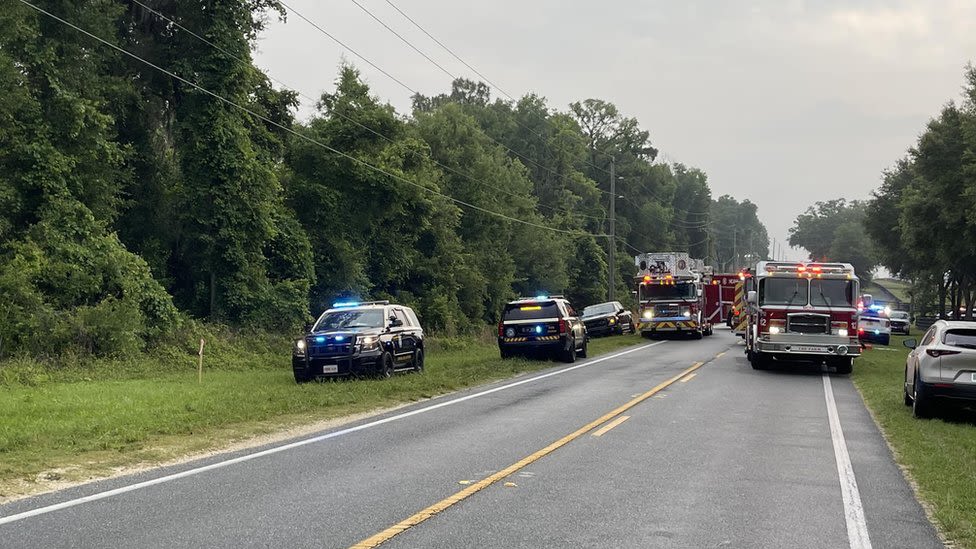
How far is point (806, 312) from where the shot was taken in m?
23.4

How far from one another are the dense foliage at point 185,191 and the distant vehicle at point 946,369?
18.8 metres

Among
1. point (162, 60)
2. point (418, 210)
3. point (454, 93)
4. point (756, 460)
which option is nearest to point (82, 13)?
point (162, 60)

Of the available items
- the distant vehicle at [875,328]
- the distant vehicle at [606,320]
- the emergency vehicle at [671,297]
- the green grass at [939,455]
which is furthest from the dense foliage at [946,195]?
the green grass at [939,455]

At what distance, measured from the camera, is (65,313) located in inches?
895

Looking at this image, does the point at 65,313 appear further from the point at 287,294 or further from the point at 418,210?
the point at 418,210

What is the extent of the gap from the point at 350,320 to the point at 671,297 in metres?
22.9

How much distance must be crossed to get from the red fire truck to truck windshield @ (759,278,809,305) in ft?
71.3

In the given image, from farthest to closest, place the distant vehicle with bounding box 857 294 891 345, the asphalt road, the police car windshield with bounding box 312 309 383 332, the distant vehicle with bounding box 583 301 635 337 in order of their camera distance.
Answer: the distant vehicle with bounding box 583 301 635 337
the distant vehicle with bounding box 857 294 891 345
the police car windshield with bounding box 312 309 383 332
the asphalt road

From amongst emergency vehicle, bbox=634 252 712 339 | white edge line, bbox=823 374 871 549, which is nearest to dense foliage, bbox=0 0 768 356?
emergency vehicle, bbox=634 252 712 339

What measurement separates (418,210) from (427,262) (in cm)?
599

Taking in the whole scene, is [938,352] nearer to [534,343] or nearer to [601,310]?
[534,343]

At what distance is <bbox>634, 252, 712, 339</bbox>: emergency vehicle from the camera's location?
4044 cm

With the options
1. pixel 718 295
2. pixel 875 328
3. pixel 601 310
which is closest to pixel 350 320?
pixel 601 310

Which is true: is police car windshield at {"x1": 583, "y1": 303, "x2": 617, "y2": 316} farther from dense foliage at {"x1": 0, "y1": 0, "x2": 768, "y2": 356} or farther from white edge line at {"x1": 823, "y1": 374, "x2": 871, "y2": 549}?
white edge line at {"x1": 823, "y1": 374, "x2": 871, "y2": 549}
